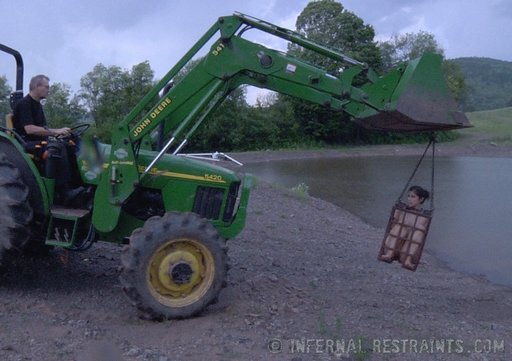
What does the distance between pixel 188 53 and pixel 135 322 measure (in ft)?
9.55

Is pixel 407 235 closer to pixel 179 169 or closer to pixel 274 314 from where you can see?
pixel 274 314

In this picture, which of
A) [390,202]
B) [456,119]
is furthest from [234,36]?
[390,202]

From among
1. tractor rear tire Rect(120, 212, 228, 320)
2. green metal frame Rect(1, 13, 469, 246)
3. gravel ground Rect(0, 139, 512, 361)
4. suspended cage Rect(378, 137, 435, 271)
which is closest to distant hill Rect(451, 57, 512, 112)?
gravel ground Rect(0, 139, 512, 361)

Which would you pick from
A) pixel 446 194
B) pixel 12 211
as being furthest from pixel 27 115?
pixel 446 194

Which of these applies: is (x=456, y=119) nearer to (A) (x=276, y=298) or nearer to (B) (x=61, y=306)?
(A) (x=276, y=298)

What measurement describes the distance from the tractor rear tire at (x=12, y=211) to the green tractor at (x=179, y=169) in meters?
0.01

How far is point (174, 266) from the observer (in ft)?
24.5

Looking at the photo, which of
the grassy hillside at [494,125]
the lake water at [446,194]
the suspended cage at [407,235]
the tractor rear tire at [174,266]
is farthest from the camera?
the grassy hillside at [494,125]

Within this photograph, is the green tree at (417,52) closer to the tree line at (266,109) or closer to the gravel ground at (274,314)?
the tree line at (266,109)

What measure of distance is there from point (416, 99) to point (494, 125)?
5676cm

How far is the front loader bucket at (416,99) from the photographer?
25.8 ft

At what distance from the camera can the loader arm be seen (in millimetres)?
7785

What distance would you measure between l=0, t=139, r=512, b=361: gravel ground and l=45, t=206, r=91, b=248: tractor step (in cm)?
67

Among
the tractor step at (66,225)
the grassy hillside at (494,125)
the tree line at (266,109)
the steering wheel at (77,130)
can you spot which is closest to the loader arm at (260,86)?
the tractor step at (66,225)
